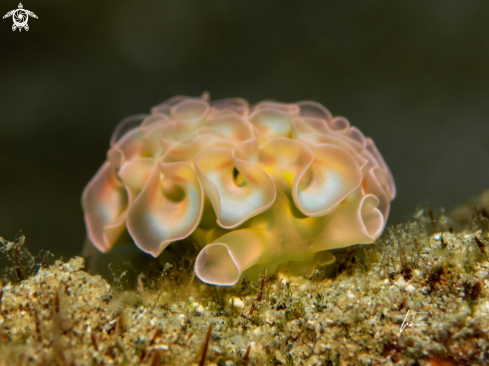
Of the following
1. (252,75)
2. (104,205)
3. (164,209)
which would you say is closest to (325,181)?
(164,209)

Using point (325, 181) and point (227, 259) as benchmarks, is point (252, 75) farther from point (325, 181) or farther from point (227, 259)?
point (227, 259)

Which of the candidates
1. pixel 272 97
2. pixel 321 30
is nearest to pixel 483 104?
pixel 321 30

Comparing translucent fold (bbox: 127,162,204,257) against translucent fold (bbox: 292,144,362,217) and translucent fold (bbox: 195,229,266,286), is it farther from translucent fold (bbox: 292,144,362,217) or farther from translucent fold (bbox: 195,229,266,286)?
translucent fold (bbox: 292,144,362,217)

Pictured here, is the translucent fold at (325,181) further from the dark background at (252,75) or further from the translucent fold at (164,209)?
the dark background at (252,75)

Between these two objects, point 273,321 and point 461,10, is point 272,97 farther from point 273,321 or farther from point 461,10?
point 273,321

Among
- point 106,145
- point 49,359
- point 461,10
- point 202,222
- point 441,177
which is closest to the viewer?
point 49,359

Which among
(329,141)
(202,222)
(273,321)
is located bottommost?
(273,321)

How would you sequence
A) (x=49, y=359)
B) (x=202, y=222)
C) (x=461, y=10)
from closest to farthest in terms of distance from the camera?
(x=49, y=359) < (x=202, y=222) < (x=461, y=10)

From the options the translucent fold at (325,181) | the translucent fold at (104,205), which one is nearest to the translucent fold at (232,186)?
the translucent fold at (325,181)
